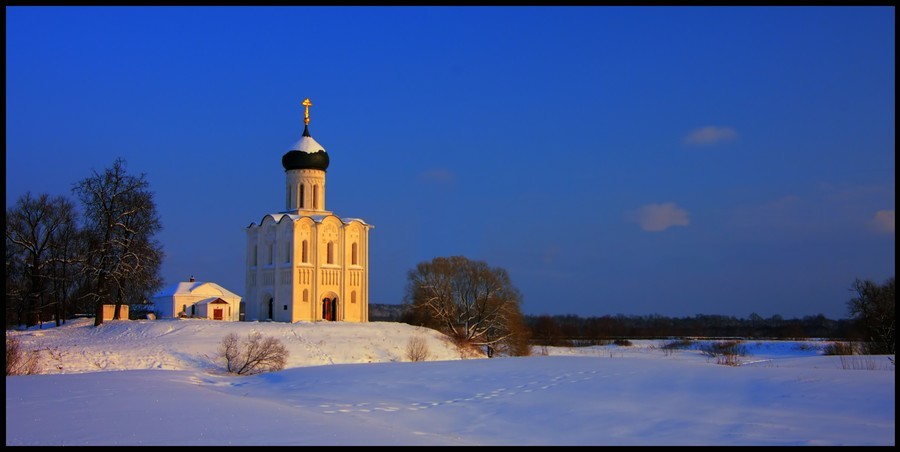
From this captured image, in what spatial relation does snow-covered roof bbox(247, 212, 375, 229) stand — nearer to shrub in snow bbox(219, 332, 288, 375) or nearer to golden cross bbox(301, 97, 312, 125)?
golden cross bbox(301, 97, 312, 125)

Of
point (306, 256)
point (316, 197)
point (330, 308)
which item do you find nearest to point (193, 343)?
point (306, 256)

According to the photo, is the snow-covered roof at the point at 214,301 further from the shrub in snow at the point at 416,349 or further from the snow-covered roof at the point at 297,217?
the shrub in snow at the point at 416,349

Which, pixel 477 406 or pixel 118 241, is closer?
pixel 477 406

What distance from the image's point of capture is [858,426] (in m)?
10.4

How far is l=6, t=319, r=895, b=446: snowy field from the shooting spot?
10.0 meters

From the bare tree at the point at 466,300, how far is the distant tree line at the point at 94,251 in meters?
14.0

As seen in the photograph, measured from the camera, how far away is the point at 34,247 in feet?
118

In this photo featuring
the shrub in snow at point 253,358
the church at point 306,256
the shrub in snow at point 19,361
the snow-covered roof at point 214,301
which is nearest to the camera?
the shrub in snow at point 19,361

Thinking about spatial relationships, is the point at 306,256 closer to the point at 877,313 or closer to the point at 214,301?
the point at 214,301

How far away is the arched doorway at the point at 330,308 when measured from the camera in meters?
41.1

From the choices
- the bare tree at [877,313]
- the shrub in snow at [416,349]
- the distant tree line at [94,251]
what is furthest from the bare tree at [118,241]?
the bare tree at [877,313]

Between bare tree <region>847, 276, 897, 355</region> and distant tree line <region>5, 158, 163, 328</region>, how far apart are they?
98.3ft

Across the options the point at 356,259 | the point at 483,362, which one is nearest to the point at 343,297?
the point at 356,259

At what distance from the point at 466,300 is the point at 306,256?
9.01 m
